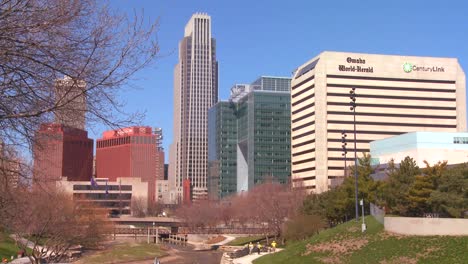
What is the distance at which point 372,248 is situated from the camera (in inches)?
1772

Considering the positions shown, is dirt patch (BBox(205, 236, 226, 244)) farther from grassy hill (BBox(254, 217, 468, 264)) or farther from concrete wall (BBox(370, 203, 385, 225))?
grassy hill (BBox(254, 217, 468, 264))

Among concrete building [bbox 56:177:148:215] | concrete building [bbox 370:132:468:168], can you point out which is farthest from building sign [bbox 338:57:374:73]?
concrete building [bbox 56:177:148:215]

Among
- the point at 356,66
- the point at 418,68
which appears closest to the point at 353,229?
the point at 356,66

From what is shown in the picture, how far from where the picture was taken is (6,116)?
995 cm

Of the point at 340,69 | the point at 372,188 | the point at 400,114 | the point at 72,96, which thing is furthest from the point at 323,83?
the point at 72,96

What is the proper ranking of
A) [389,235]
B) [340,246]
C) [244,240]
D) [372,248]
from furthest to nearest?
[244,240]
[340,246]
[389,235]
[372,248]

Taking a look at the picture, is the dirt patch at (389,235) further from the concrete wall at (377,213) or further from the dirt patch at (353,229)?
the dirt patch at (353,229)

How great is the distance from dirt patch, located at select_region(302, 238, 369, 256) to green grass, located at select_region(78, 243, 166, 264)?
1379 inches

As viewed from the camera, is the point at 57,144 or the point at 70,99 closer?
the point at 70,99

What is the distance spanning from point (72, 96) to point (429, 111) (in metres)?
180

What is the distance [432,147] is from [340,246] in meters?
81.3

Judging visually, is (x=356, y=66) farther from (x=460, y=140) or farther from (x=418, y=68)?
(x=460, y=140)

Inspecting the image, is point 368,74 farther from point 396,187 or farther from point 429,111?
point 396,187

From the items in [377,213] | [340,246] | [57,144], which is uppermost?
[57,144]
